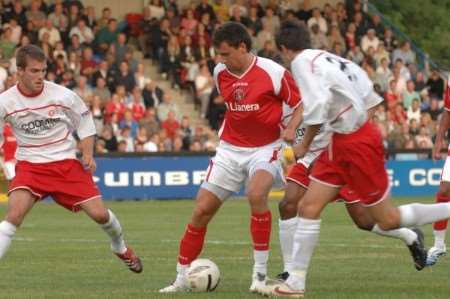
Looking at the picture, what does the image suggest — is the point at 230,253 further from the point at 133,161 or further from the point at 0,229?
the point at 133,161

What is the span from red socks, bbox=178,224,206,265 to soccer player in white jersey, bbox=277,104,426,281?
0.77 metres

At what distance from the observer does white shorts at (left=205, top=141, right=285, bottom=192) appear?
37.9 ft

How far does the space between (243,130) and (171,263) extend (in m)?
3.05

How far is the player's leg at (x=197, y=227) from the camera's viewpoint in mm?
11523

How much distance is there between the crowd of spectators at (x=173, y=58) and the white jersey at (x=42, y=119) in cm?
1524

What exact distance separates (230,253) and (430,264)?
2.84 meters

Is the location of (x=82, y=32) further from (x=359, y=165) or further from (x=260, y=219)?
(x=359, y=165)

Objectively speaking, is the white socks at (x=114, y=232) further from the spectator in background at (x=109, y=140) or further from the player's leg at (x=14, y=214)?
the spectator in background at (x=109, y=140)

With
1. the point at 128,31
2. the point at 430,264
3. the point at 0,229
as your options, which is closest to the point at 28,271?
the point at 0,229

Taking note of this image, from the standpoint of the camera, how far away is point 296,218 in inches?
485

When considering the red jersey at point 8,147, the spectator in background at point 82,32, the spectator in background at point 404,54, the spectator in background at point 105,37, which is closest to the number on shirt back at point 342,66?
the red jersey at point 8,147

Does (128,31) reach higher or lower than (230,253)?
lower

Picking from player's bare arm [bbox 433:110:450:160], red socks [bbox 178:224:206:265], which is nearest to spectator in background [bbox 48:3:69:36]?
player's bare arm [bbox 433:110:450:160]

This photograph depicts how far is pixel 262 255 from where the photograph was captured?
1132cm
